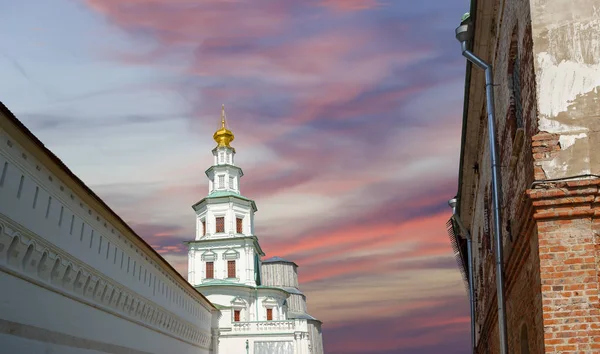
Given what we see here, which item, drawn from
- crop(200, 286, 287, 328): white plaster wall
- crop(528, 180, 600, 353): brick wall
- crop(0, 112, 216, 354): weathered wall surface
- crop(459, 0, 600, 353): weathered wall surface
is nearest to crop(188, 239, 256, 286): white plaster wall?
crop(200, 286, 287, 328): white plaster wall

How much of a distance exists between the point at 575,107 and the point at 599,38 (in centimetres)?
84

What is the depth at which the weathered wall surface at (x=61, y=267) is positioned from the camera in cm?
1377

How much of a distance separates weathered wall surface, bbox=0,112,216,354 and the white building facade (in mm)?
A: 23116

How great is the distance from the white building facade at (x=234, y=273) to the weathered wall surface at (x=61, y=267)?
2312cm

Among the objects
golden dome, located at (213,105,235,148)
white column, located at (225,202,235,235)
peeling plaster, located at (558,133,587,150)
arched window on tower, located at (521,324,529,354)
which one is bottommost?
arched window on tower, located at (521,324,529,354)

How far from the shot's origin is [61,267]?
655 inches

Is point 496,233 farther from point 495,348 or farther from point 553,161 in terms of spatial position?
point 495,348

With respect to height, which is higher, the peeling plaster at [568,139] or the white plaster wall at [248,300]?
the white plaster wall at [248,300]

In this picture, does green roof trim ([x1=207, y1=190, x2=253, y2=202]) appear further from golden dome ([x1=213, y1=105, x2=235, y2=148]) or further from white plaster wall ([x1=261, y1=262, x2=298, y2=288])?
white plaster wall ([x1=261, y1=262, x2=298, y2=288])

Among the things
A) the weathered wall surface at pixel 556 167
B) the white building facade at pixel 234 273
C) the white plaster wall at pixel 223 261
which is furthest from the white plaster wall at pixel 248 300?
the weathered wall surface at pixel 556 167

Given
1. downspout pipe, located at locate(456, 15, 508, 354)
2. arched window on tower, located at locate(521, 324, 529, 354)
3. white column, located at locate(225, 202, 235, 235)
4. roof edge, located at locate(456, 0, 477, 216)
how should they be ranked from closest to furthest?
arched window on tower, located at locate(521, 324, 529, 354) < downspout pipe, located at locate(456, 15, 508, 354) < roof edge, located at locate(456, 0, 477, 216) < white column, located at locate(225, 202, 235, 235)

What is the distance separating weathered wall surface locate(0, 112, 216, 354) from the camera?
542 inches

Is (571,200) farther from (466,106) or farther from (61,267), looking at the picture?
(61,267)

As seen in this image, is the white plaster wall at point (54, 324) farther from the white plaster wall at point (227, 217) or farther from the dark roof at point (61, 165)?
the white plaster wall at point (227, 217)
